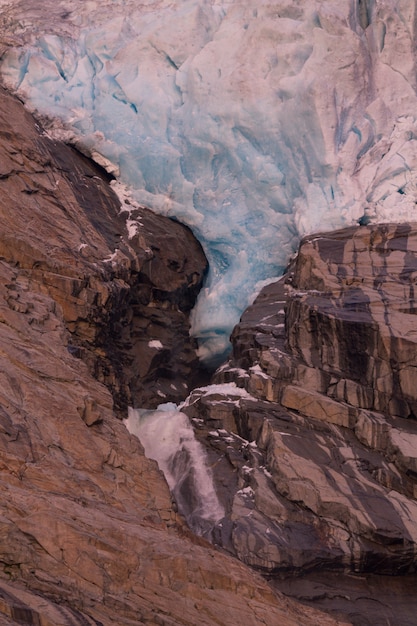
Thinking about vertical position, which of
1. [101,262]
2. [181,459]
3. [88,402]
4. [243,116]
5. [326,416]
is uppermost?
[243,116]

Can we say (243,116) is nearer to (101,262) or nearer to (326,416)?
(101,262)

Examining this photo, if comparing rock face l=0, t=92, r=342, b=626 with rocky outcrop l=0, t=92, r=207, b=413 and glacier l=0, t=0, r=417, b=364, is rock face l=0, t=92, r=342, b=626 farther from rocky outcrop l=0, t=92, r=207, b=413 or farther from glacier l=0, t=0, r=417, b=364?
glacier l=0, t=0, r=417, b=364

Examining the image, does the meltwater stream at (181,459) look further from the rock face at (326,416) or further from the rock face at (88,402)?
the rock face at (88,402)

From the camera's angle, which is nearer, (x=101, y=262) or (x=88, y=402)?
(x=88, y=402)

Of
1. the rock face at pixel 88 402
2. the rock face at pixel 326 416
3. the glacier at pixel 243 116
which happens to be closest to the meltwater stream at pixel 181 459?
the rock face at pixel 326 416

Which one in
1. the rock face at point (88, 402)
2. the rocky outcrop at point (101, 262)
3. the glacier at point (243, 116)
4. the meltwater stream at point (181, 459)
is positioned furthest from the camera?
the glacier at point (243, 116)

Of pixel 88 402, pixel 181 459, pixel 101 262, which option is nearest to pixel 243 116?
pixel 101 262

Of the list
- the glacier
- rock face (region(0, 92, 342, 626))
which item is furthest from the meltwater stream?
the glacier
